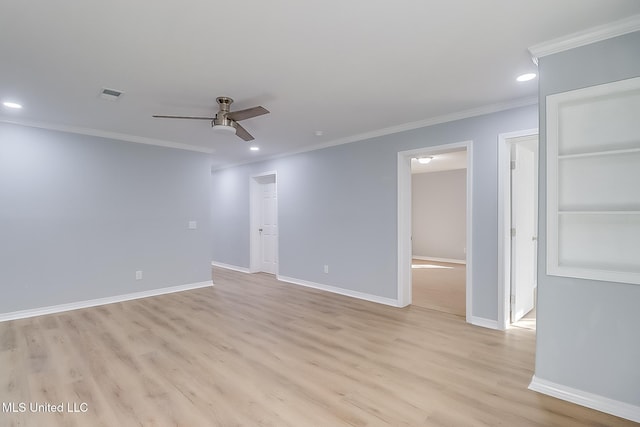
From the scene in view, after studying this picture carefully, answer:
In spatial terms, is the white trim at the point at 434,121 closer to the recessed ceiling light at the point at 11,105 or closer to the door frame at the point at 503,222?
the door frame at the point at 503,222

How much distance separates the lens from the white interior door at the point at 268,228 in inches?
260

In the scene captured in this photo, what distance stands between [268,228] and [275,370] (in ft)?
14.3

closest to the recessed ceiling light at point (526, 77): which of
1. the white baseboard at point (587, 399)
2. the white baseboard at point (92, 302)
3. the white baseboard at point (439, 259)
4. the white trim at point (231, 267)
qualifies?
the white baseboard at point (587, 399)

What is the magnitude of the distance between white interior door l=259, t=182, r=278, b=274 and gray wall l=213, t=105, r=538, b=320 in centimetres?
35

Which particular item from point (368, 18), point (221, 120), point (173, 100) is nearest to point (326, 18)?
point (368, 18)

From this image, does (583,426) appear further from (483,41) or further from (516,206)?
(483,41)

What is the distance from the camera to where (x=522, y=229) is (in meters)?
3.66

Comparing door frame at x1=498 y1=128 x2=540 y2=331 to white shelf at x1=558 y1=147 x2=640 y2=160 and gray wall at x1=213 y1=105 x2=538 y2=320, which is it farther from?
white shelf at x1=558 y1=147 x2=640 y2=160

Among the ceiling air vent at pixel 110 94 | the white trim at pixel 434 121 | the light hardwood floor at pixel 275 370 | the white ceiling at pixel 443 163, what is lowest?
the light hardwood floor at pixel 275 370

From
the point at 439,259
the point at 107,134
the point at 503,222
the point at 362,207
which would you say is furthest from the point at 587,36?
the point at 439,259

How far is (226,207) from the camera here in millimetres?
7285

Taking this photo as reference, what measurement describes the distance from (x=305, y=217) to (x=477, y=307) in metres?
3.05

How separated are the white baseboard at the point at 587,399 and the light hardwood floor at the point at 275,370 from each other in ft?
0.18

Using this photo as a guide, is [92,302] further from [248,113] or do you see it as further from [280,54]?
[280,54]
